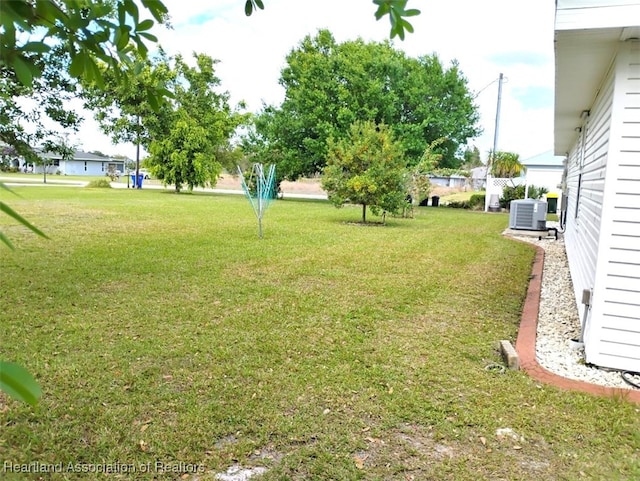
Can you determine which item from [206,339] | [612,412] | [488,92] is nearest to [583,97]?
[612,412]

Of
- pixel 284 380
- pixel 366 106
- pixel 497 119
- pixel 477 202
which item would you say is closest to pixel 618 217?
pixel 284 380

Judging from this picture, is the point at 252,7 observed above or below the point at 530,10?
below

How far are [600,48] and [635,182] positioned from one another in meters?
1.00

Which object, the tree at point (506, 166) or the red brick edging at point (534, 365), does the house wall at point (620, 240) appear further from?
the tree at point (506, 166)

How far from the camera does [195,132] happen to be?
2622 centimetres

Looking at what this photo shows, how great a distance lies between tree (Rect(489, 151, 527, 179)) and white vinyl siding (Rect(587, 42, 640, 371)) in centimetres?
1747

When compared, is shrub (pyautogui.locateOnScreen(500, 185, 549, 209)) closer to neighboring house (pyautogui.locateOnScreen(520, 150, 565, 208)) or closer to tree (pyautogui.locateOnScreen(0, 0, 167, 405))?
neighboring house (pyautogui.locateOnScreen(520, 150, 565, 208))

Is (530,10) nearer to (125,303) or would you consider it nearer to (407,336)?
(407,336)

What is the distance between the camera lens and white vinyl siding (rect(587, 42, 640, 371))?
3193 mm

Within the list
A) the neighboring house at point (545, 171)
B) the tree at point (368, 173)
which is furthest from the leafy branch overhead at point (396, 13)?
the neighboring house at point (545, 171)

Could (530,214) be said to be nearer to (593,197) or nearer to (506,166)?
(593,197)

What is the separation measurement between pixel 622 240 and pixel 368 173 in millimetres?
8826

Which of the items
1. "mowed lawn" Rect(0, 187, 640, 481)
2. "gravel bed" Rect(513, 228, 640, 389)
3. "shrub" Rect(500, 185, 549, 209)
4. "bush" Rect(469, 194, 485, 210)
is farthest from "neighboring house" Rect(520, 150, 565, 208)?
"mowed lawn" Rect(0, 187, 640, 481)

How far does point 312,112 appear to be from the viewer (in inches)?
890
